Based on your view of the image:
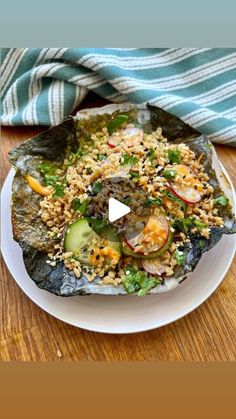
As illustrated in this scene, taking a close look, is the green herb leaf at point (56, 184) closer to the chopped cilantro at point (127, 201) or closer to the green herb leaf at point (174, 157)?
the chopped cilantro at point (127, 201)

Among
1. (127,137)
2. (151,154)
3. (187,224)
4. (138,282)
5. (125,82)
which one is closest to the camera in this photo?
(138,282)

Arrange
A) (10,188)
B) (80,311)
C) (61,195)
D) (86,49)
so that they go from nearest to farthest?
(80,311)
(61,195)
(10,188)
(86,49)

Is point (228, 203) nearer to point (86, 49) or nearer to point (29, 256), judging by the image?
point (29, 256)

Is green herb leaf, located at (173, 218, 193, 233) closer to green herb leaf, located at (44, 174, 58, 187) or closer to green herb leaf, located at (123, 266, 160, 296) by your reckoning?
green herb leaf, located at (123, 266, 160, 296)

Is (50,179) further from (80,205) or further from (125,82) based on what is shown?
(125,82)

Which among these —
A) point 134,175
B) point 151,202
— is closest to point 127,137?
point 134,175

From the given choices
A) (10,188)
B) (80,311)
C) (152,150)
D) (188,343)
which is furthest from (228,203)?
(10,188)
